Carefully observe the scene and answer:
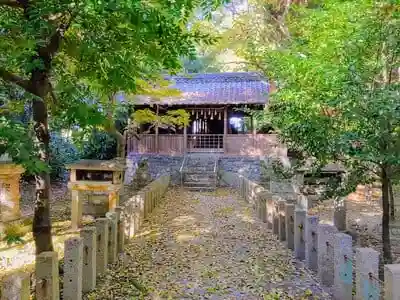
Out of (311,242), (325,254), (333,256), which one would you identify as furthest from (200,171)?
(333,256)

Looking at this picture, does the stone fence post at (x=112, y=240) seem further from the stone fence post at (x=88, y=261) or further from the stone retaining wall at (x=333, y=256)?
the stone retaining wall at (x=333, y=256)

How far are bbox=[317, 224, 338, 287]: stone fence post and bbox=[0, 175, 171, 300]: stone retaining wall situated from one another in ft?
10.3

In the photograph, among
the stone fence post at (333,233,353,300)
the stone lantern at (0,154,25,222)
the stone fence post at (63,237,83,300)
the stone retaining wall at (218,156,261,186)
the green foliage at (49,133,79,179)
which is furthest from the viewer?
the stone retaining wall at (218,156,261,186)

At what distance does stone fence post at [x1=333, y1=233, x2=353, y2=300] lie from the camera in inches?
187

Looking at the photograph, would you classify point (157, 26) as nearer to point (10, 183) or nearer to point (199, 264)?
point (199, 264)

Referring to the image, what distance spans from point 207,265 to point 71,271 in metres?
2.51

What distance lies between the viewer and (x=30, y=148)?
365 centimetres

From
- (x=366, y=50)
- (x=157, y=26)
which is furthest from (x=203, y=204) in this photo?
(x=157, y=26)

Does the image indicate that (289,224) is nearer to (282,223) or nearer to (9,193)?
(282,223)

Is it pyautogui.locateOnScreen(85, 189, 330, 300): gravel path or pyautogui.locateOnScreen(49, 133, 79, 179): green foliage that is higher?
pyautogui.locateOnScreen(49, 133, 79, 179): green foliage

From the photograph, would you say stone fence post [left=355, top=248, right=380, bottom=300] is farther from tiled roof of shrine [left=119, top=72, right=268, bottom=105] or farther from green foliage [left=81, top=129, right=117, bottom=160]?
green foliage [left=81, top=129, right=117, bottom=160]

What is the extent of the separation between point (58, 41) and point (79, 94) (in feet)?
2.50

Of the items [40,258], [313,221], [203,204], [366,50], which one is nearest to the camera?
[40,258]

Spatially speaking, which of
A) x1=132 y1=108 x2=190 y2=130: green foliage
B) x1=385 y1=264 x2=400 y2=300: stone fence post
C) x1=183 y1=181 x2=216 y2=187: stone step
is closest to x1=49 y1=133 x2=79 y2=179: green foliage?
x1=132 y1=108 x2=190 y2=130: green foliage
